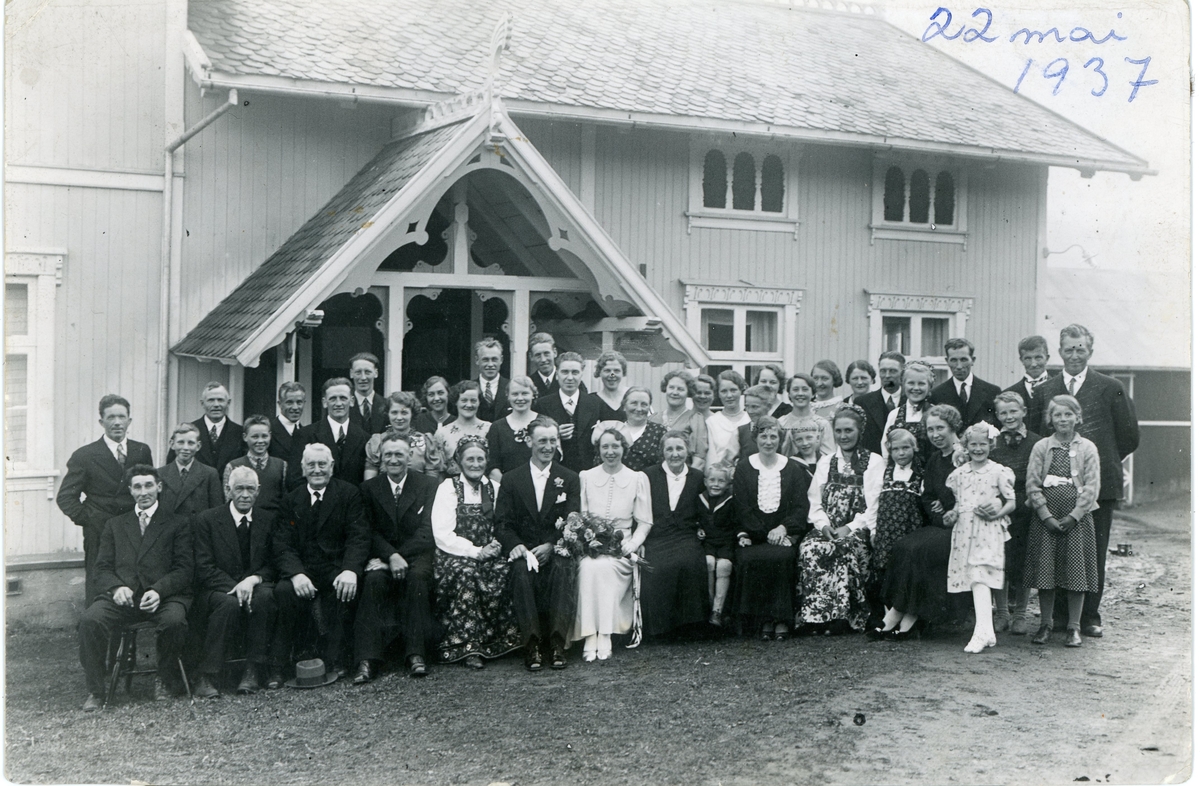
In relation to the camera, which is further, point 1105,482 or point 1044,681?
point 1105,482

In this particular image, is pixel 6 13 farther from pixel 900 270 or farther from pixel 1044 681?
pixel 900 270

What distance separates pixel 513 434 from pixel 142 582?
8.25 feet

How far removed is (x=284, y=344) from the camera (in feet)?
26.9

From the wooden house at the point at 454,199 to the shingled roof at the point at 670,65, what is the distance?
4 cm

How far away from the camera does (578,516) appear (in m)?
7.24

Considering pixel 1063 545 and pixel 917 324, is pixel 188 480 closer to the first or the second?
pixel 1063 545

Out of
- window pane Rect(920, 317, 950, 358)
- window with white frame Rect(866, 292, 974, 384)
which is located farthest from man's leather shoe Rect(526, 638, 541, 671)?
window pane Rect(920, 317, 950, 358)

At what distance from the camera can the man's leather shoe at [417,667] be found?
264 inches

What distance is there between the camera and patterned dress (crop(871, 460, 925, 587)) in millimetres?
7613

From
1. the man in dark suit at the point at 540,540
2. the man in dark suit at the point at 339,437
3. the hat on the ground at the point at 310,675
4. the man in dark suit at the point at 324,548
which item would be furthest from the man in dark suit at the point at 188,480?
the man in dark suit at the point at 540,540

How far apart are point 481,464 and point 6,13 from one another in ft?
12.8

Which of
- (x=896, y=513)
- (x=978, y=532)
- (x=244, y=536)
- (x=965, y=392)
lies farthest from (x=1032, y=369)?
(x=244, y=536)

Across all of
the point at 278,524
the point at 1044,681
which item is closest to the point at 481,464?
the point at 278,524

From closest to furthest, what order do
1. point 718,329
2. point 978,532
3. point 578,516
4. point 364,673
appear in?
point 364,673, point 578,516, point 978,532, point 718,329
